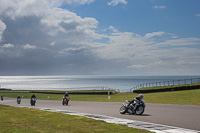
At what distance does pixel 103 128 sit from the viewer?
10695 millimetres

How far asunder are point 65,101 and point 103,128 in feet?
64.1

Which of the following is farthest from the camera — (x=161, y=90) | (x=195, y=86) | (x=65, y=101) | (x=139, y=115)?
(x=161, y=90)

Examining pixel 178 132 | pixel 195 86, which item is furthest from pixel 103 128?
pixel 195 86

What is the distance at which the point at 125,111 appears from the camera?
16.9 m

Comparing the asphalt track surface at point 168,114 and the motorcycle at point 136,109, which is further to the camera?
the motorcycle at point 136,109

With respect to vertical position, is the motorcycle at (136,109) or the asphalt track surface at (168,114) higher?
the motorcycle at (136,109)

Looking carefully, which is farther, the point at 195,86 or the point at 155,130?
the point at 195,86

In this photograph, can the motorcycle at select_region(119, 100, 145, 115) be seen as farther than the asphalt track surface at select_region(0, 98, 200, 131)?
Yes

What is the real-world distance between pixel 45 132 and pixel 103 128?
8.26 ft

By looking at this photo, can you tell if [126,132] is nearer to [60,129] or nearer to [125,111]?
[60,129]

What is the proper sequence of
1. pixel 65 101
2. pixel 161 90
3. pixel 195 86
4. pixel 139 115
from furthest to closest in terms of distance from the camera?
1. pixel 161 90
2. pixel 195 86
3. pixel 65 101
4. pixel 139 115

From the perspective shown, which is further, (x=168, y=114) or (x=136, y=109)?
(x=136, y=109)

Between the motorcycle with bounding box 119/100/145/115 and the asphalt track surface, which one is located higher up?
the motorcycle with bounding box 119/100/145/115

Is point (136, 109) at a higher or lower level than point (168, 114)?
higher
